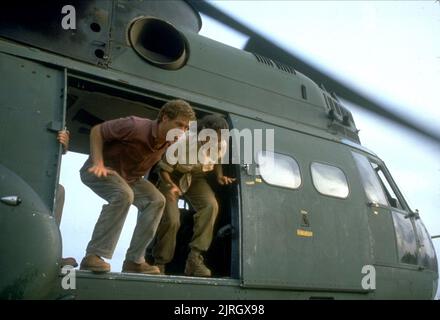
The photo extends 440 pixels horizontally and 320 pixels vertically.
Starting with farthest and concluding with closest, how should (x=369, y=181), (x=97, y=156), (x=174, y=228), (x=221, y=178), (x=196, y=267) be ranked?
(x=369, y=181)
(x=221, y=178)
(x=174, y=228)
(x=196, y=267)
(x=97, y=156)

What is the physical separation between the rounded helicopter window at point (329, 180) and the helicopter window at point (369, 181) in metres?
0.39

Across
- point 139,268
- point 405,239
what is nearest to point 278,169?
point 139,268

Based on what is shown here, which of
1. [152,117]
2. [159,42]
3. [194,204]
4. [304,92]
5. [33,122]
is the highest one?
[159,42]

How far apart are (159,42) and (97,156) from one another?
5.70ft

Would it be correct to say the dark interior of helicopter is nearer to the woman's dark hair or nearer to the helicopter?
the helicopter

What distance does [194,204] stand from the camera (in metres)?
3.94

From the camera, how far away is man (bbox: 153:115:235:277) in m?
3.68

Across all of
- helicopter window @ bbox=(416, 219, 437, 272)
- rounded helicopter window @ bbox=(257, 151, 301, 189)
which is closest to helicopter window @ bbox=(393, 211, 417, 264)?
helicopter window @ bbox=(416, 219, 437, 272)

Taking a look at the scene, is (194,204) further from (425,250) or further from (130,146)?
(425,250)

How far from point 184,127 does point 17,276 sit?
5.16ft

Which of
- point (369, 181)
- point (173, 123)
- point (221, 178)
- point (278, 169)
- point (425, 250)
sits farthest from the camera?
point (425, 250)

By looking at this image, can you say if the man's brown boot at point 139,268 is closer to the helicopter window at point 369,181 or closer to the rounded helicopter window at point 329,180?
the rounded helicopter window at point 329,180

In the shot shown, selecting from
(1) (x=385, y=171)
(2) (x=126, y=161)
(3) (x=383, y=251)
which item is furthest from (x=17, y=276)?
(1) (x=385, y=171)

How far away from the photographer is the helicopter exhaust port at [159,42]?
13.3 ft
